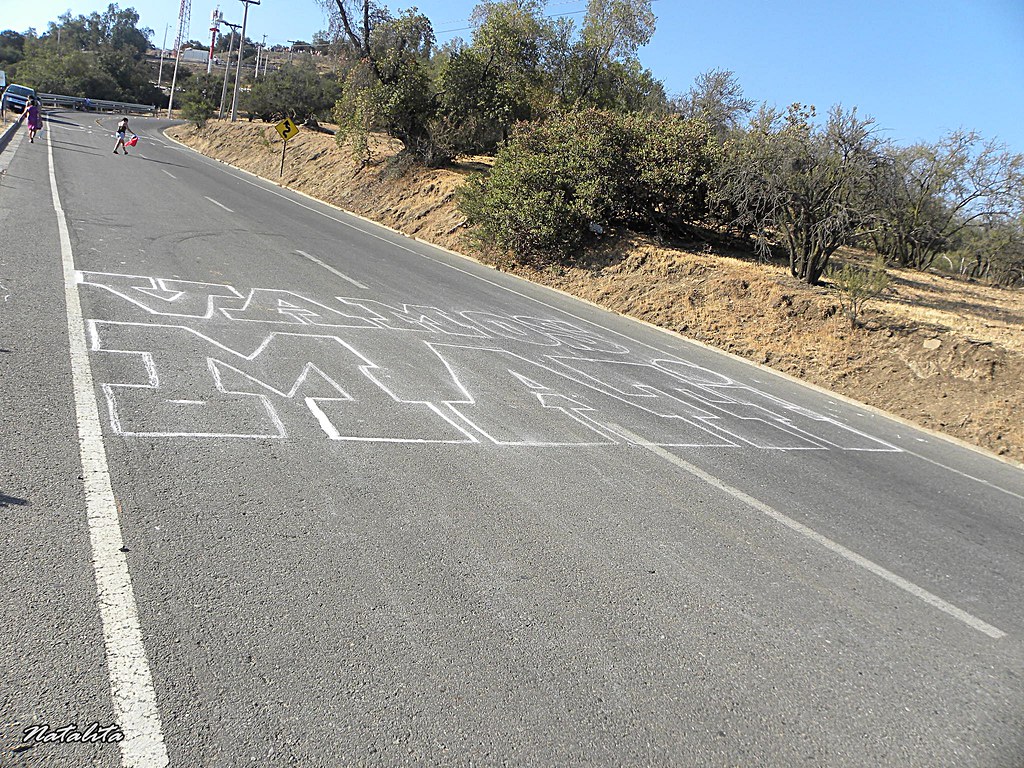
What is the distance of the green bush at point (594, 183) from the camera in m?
18.3

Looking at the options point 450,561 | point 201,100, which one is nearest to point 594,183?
point 450,561

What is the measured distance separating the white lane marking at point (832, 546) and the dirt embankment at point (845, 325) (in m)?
5.38

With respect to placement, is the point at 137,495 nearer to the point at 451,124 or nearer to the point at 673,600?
the point at 673,600

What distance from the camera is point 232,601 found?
340cm

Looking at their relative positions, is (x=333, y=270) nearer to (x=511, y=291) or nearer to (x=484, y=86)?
(x=511, y=291)

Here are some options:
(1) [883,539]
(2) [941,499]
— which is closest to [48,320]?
(1) [883,539]

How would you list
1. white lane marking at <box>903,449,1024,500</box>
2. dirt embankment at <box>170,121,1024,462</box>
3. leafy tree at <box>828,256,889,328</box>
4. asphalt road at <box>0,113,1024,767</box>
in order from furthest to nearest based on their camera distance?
leafy tree at <box>828,256,889,328</box>
dirt embankment at <box>170,121,1024,462</box>
white lane marking at <box>903,449,1024,500</box>
asphalt road at <box>0,113,1024,767</box>

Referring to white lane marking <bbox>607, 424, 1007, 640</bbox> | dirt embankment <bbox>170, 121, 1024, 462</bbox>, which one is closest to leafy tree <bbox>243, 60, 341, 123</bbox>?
dirt embankment <bbox>170, 121, 1024, 462</bbox>

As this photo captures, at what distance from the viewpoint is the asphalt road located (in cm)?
290

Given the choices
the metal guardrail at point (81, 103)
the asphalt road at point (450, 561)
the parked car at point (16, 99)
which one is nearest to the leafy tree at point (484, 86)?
the asphalt road at point (450, 561)

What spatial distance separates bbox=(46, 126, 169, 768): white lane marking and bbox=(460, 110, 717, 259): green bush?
47.4 ft

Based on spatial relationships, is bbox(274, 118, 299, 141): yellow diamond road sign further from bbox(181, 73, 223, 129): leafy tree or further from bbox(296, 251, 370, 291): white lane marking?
bbox(181, 73, 223, 129): leafy tree

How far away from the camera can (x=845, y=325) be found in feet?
42.7

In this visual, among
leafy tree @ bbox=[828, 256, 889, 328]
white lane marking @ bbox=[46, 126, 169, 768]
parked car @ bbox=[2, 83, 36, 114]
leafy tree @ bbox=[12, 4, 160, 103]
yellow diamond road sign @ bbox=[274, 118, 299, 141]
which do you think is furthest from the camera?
leafy tree @ bbox=[12, 4, 160, 103]
